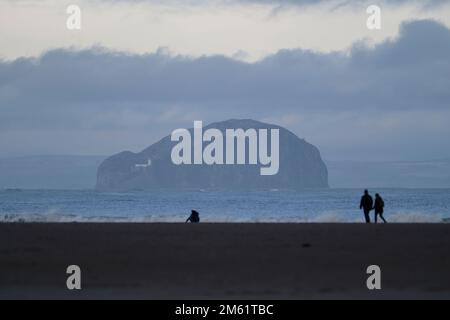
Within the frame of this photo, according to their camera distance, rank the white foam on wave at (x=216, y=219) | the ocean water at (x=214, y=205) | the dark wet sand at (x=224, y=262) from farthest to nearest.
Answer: the ocean water at (x=214, y=205), the white foam on wave at (x=216, y=219), the dark wet sand at (x=224, y=262)

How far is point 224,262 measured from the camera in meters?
17.9

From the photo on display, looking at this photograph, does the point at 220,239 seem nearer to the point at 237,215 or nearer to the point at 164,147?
the point at 237,215

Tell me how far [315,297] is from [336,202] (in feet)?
200

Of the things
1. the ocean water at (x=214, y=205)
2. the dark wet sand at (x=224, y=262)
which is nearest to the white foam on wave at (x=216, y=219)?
the ocean water at (x=214, y=205)

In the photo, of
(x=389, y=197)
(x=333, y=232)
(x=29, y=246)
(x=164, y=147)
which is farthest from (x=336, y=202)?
(x=29, y=246)

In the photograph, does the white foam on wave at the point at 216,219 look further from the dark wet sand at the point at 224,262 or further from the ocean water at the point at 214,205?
the dark wet sand at the point at 224,262

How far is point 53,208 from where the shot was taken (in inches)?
2739

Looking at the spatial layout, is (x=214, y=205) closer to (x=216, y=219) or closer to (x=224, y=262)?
(x=216, y=219)

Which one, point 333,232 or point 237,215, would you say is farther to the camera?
point 237,215

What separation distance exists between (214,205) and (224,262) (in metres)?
55.0

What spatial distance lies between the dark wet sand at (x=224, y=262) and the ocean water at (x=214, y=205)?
30938mm

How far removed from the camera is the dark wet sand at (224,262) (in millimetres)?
14555
